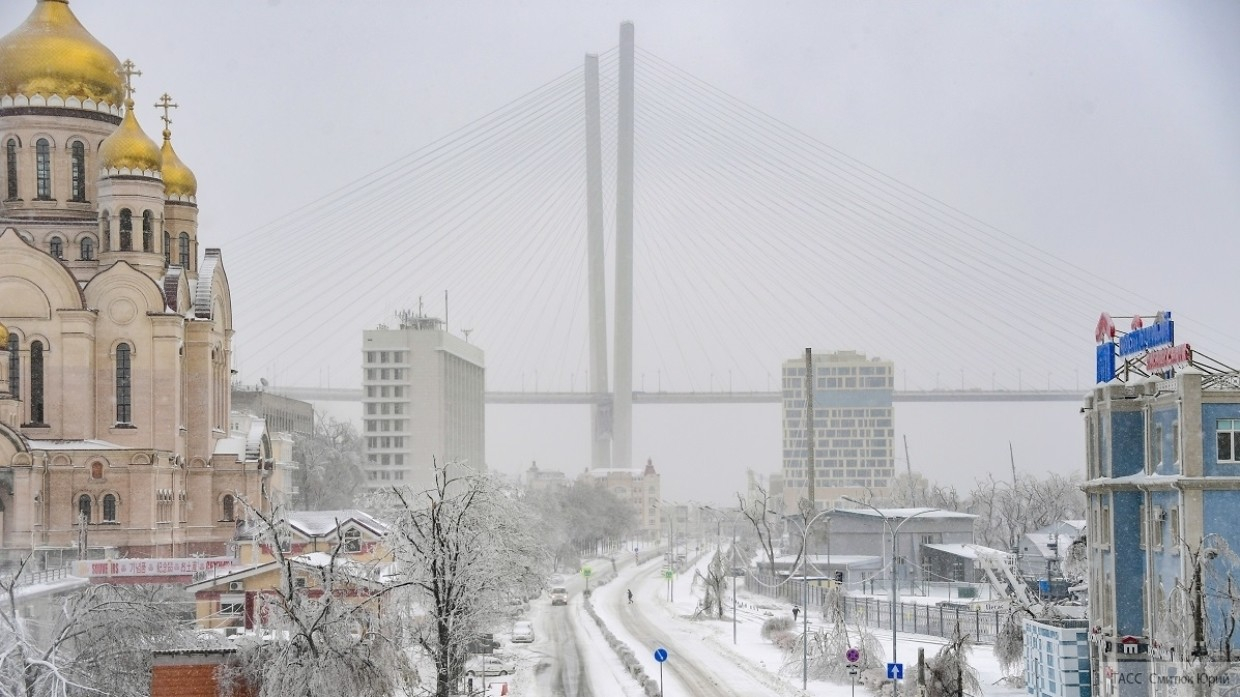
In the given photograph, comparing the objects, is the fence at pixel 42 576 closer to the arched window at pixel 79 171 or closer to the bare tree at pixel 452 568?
the bare tree at pixel 452 568

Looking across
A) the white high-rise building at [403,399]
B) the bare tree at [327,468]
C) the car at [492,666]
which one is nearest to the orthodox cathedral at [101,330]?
the car at [492,666]

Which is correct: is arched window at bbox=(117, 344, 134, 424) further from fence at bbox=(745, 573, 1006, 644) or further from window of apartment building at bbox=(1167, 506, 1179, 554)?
window of apartment building at bbox=(1167, 506, 1179, 554)

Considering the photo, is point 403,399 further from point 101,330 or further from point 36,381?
point 36,381

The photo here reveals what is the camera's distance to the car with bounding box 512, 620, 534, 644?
65.6 meters

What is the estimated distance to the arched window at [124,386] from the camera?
220ft

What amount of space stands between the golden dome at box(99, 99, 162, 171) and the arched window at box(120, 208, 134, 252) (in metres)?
1.87

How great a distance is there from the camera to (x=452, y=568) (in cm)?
4041

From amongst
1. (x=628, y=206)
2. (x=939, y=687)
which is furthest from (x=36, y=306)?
(x=628, y=206)

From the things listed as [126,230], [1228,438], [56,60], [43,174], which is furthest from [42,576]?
[1228,438]

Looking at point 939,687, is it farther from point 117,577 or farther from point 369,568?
point 117,577

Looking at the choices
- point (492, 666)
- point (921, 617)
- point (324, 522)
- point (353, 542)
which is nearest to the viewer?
point (492, 666)

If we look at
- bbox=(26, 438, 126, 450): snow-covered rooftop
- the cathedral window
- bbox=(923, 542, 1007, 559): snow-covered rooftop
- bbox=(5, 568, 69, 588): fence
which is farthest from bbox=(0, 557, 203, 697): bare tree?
bbox=(923, 542, 1007, 559): snow-covered rooftop

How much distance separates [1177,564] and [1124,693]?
11.1 ft

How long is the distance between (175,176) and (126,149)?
561 cm
